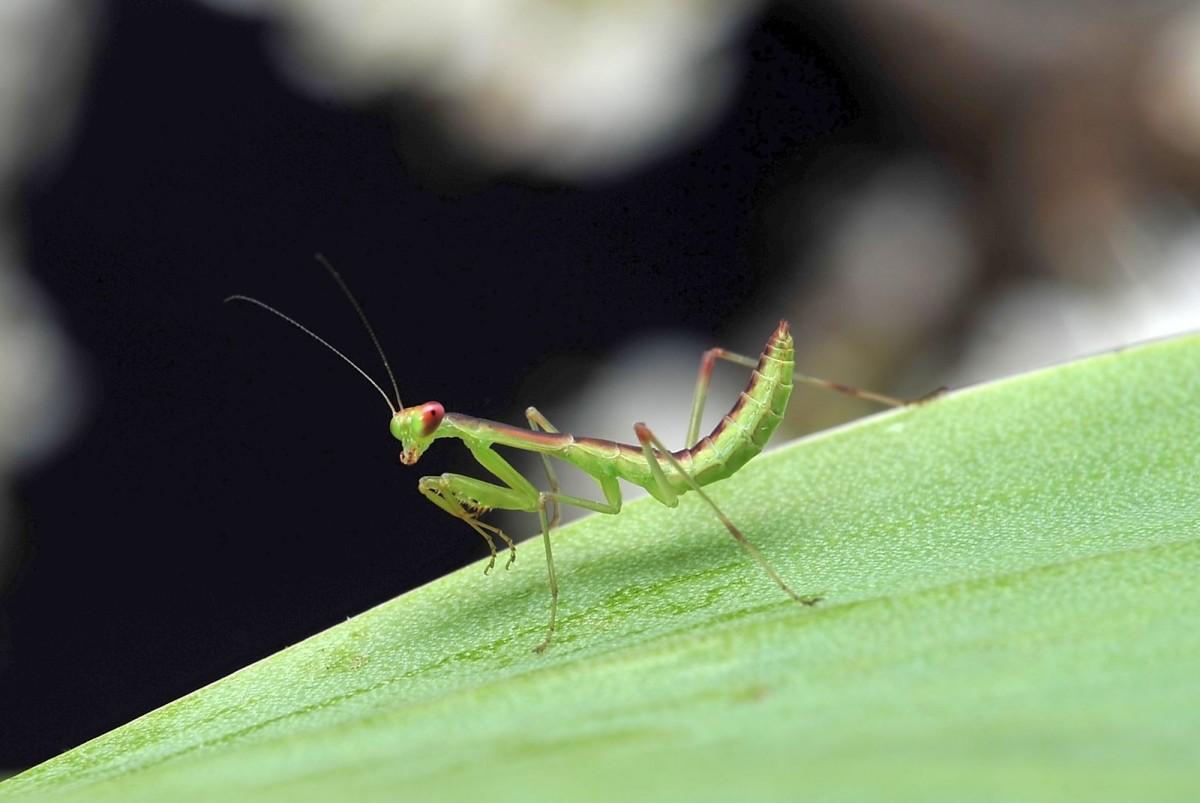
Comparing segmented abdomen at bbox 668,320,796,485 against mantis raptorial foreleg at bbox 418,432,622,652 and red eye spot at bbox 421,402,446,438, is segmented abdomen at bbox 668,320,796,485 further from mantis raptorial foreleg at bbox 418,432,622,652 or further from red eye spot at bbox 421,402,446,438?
red eye spot at bbox 421,402,446,438

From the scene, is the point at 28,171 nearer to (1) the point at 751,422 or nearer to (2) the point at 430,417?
(2) the point at 430,417

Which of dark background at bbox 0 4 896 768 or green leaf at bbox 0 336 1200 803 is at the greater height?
dark background at bbox 0 4 896 768

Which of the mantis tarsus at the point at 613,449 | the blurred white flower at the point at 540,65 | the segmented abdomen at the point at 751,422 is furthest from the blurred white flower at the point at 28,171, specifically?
the segmented abdomen at the point at 751,422

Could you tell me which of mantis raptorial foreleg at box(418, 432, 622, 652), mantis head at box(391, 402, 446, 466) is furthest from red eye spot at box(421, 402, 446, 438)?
mantis raptorial foreleg at box(418, 432, 622, 652)

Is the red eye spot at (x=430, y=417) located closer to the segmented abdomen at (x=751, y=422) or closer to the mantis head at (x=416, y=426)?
the mantis head at (x=416, y=426)

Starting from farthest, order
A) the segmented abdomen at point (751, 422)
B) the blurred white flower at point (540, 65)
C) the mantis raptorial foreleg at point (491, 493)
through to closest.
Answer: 1. the blurred white flower at point (540, 65)
2. the mantis raptorial foreleg at point (491, 493)
3. the segmented abdomen at point (751, 422)

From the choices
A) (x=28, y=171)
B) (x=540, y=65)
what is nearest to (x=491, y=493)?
(x=540, y=65)
